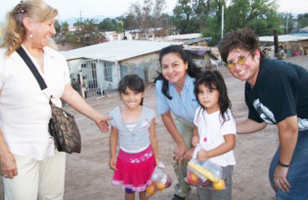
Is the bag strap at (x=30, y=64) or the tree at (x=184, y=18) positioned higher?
the tree at (x=184, y=18)

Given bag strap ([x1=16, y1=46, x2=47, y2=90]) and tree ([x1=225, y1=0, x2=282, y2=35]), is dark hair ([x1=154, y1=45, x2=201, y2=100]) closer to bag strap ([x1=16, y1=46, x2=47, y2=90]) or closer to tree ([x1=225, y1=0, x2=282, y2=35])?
bag strap ([x1=16, y1=46, x2=47, y2=90])

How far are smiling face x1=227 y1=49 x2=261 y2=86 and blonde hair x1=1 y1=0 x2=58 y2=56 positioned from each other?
1539mm

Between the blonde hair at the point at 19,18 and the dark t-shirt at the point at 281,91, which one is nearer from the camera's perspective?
the dark t-shirt at the point at 281,91

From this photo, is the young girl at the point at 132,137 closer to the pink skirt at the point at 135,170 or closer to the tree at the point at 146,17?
the pink skirt at the point at 135,170

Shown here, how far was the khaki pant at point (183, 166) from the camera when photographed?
3.24m

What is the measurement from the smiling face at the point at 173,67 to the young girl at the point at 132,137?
28 centimetres

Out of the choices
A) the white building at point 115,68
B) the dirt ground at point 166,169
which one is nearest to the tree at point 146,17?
the white building at point 115,68

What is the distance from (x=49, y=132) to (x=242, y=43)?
5.80ft

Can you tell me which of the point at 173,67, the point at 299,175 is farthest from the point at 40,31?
the point at 299,175

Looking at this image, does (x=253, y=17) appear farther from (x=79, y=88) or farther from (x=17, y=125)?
(x=17, y=125)

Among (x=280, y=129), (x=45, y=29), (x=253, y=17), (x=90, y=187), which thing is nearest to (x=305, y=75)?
(x=280, y=129)

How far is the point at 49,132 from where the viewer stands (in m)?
2.40

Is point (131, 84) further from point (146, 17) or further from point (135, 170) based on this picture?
point (146, 17)

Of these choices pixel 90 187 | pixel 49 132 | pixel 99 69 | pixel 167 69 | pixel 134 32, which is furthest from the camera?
pixel 134 32
